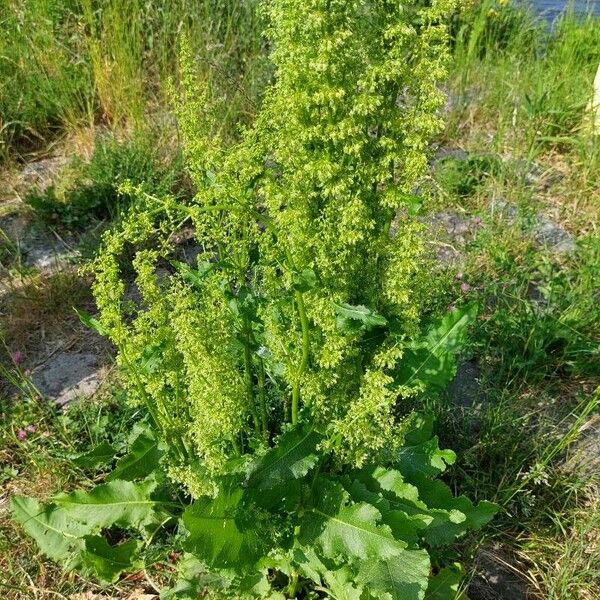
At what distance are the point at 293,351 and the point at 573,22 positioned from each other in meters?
4.66

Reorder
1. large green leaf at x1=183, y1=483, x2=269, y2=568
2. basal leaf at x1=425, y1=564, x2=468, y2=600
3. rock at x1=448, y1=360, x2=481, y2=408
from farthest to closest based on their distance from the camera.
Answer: rock at x1=448, y1=360, x2=481, y2=408 → basal leaf at x1=425, y1=564, x2=468, y2=600 → large green leaf at x1=183, y1=483, x2=269, y2=568

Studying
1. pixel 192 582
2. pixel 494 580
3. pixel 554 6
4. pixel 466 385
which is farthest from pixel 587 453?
pixel 554 6

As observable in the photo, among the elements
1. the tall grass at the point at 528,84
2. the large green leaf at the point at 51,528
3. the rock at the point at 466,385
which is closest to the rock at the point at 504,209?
the tall grass at the point at 528,84

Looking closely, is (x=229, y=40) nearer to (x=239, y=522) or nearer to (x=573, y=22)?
(x=573, y=22)

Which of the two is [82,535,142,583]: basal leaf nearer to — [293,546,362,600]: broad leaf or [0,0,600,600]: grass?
[0,0,600,600]: grass

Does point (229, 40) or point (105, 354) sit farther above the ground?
point (229, 40)

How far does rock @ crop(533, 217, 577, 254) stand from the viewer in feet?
12.6

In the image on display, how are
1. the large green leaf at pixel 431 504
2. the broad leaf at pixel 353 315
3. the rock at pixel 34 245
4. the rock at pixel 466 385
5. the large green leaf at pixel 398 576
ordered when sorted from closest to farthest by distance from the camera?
the broad leaf at pixel 353 315, the large green leaf at pixel 398 576, the large green leaf at pixel 431 504, the rock at pixel 466 385, the rock at pixel 34 245

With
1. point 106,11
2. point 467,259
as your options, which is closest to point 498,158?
point 467,259

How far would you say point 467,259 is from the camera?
3.56 metres

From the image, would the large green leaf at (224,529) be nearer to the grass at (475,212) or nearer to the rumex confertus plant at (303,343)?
the rumex confertus plant at (303,343)

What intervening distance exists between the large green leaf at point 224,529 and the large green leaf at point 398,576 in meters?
0.30

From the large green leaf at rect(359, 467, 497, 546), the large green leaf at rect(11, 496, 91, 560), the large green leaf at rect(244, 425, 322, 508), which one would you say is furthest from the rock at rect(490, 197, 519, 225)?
the large green leaf at rect(11, 496, 91, 560)

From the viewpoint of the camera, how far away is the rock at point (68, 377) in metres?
2.89
